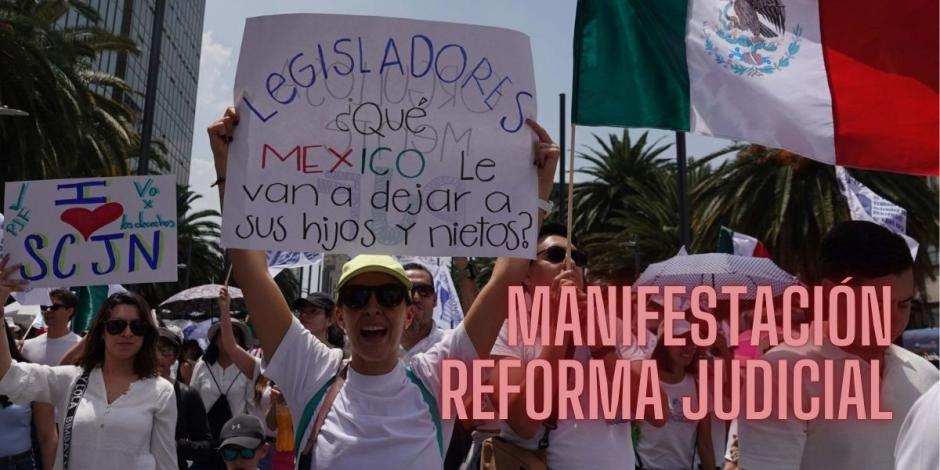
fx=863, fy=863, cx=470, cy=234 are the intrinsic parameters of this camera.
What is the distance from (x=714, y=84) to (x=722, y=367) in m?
2.06

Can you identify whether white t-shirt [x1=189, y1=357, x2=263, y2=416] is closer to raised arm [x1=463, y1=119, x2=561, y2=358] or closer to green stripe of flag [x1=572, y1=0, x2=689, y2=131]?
green stripe of flag [x1=572, y1=0, x2=689, y2=131]

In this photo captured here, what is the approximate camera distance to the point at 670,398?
5.56 m

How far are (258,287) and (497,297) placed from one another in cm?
83

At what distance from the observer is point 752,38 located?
13.7 ft

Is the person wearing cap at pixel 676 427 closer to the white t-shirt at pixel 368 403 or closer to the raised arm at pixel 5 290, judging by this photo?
the white t-shirt at pixel 368 403

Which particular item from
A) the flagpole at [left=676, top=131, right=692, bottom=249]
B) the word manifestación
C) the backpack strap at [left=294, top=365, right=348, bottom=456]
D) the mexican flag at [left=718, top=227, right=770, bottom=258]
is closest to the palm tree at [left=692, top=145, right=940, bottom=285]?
the mexican flag at [left=718, top=227, right=770, bottom=258]

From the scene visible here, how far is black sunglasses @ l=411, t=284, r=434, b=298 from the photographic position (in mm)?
5004

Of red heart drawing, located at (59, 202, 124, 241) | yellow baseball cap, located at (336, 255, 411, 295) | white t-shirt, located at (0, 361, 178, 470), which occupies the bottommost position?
white t-shirt, located at (0, 361, 178, 470)

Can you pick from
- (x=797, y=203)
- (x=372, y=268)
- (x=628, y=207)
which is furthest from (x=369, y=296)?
(x=628, y=207)

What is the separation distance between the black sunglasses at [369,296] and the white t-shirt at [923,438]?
1638 millimetres

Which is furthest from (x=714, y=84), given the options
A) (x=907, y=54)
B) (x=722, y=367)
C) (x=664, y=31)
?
(x=722, y=367)

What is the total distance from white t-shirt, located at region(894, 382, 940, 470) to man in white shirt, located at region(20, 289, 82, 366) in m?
6.20

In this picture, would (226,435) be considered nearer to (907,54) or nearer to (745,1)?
(745,1)

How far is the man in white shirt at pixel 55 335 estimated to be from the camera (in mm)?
6562
